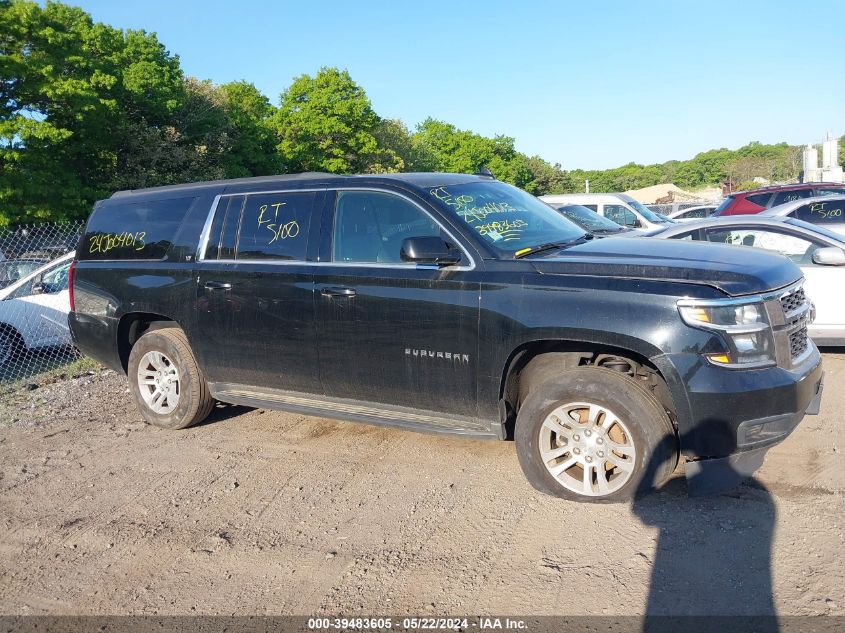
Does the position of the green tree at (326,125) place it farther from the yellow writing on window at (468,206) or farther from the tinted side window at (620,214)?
the yellow writing on window at (468,206)

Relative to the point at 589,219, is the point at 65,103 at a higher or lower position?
higher

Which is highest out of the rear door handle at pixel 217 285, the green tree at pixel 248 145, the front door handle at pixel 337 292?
the green tree at pixel 248 145

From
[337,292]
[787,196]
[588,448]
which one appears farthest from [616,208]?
[588,448]

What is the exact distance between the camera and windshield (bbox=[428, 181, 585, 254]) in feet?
15.7

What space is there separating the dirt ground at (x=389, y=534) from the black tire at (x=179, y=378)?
0.33 metres

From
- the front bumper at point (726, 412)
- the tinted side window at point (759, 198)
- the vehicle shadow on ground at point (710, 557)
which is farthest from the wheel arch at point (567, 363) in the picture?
the tinted side window at point (759, 198)

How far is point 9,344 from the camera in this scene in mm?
9797

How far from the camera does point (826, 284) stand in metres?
7.17

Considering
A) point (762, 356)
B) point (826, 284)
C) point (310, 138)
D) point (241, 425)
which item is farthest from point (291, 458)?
point (310, 138)

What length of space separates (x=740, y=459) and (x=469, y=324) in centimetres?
172

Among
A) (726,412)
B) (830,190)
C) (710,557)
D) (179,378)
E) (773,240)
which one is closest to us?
(710,557)

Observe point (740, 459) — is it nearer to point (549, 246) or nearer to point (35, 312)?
point (549, 246)

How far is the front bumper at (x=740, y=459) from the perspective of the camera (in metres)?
3.94

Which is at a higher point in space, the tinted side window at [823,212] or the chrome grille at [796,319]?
the tinted side window at [823,212]
